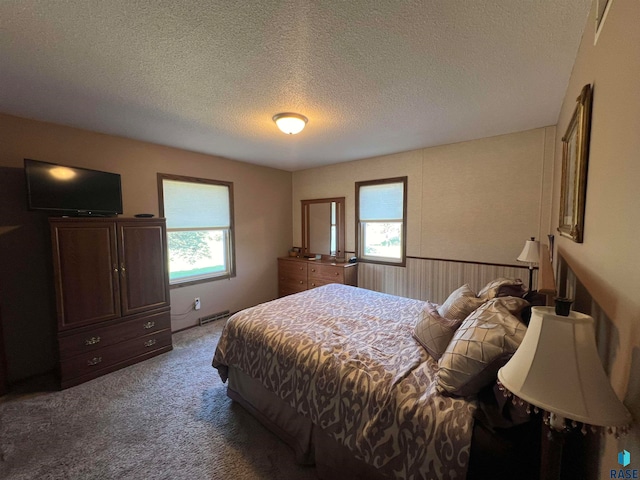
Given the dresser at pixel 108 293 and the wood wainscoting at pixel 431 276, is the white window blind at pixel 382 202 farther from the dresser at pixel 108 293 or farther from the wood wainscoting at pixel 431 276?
the dresser at pixel 108 293

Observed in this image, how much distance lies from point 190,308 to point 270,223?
1.90 m

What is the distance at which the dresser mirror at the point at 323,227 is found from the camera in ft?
14.7

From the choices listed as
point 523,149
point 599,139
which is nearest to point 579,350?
point 599,139

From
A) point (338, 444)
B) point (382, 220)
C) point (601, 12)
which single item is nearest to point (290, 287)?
point (382, 220)

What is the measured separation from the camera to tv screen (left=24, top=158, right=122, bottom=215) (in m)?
2.32

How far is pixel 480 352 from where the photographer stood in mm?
1185

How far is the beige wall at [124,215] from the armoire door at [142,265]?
512 millimetres

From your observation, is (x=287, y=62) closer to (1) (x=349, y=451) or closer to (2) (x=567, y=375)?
(2) (x=567, y=375)

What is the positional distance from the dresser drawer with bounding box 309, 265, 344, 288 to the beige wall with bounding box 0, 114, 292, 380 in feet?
3.01

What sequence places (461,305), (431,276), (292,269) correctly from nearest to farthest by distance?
(461,305)
(431,276)
(292,269)

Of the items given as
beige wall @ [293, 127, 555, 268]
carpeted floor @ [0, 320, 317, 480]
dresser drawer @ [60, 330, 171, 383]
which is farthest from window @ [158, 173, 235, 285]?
beige wall @ [293, 127, 555, 268]

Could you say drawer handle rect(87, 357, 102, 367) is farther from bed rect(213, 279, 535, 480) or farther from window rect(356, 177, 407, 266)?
window rect(356, 177, 407, 266)

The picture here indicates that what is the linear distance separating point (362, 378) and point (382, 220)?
2878 millimetres

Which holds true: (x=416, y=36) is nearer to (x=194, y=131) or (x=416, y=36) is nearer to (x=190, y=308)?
(x=194, y=131)
